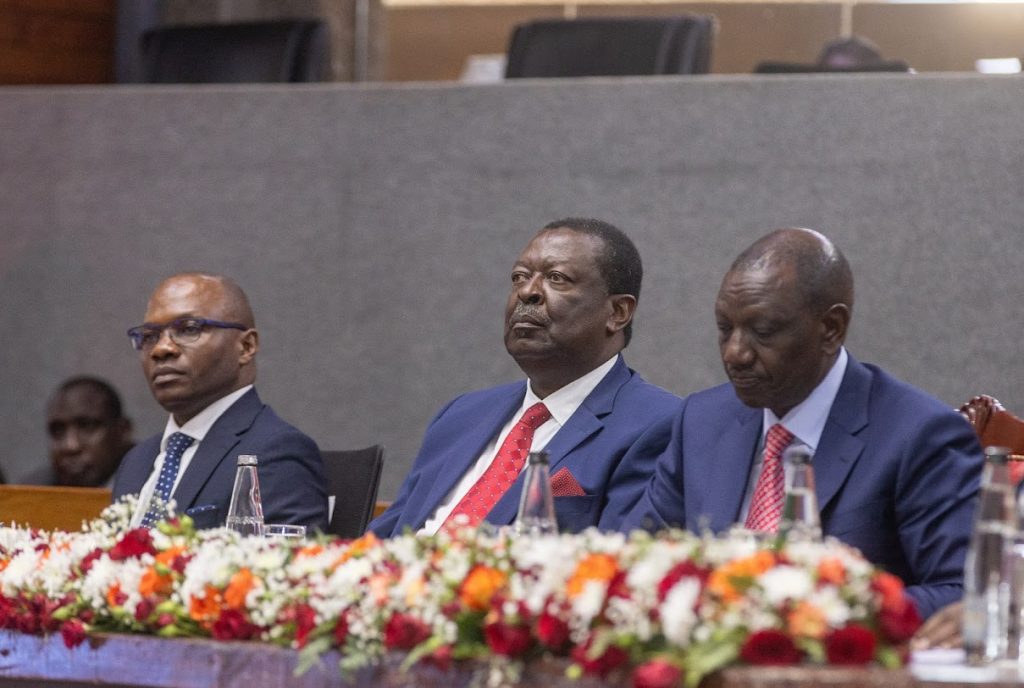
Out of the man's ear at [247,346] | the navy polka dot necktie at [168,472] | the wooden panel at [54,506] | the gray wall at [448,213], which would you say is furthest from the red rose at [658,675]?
the gray wall at [448,213]

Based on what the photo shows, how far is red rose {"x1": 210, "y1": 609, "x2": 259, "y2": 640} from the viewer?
2.35 meters

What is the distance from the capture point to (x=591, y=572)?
81.2 inches

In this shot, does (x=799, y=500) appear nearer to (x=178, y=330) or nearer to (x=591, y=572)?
(x=591, y=572)

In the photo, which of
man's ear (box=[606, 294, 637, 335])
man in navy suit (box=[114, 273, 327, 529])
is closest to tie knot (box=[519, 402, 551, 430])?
man's ear (box=[606, 294, 637, 335])

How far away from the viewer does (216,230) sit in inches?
233

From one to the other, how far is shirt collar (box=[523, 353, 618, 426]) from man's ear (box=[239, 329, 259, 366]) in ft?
3.51

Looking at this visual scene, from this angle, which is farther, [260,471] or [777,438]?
[260,471]

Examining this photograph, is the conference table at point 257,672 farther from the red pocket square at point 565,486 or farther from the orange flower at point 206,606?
the red pocket square at point 565,486

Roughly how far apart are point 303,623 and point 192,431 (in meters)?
2.09

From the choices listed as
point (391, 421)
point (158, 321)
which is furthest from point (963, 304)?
point (158, 321)

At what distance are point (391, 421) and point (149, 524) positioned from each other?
1.75m

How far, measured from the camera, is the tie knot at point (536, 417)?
360 centimetres

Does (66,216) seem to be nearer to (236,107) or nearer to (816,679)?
(236,107)

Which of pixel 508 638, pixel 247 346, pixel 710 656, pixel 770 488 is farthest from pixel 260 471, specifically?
pixel 710 656
